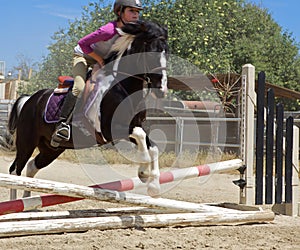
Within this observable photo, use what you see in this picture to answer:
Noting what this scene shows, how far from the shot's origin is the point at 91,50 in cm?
465

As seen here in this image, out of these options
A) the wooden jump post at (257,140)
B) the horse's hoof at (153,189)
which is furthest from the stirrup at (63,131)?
the wooden jump post at (257,140)

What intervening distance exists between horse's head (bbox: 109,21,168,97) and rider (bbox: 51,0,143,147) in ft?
0.35

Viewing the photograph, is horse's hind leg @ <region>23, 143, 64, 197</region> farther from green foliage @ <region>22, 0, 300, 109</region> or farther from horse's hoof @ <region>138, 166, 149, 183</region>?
green foliage @ <region>22, 0, 300, 109</region>

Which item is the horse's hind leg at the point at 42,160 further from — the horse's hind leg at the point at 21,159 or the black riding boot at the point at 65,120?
the black riding boot at the point at 65,120

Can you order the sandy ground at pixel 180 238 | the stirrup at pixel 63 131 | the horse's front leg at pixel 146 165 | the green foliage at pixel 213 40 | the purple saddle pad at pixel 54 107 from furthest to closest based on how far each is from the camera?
the green foliage at pixel 213 40
the purple saddle pad at pixel 54 107
the stirrup at pixel 63 131
the horse's front leg at pixel 146 165
the sandy ground at pixel 180 238

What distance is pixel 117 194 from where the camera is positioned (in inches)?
169

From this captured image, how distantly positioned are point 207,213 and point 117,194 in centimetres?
84

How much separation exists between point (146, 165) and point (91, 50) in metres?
1.08

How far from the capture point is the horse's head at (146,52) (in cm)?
416

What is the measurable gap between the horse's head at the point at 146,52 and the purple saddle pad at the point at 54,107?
1.06m

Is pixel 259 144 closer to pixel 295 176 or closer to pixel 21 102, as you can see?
pixel 295 176

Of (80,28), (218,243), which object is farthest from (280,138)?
(80,28)

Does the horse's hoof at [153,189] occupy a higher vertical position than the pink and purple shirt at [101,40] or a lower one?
lower

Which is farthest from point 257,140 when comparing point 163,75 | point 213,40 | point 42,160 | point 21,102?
point 213,40
